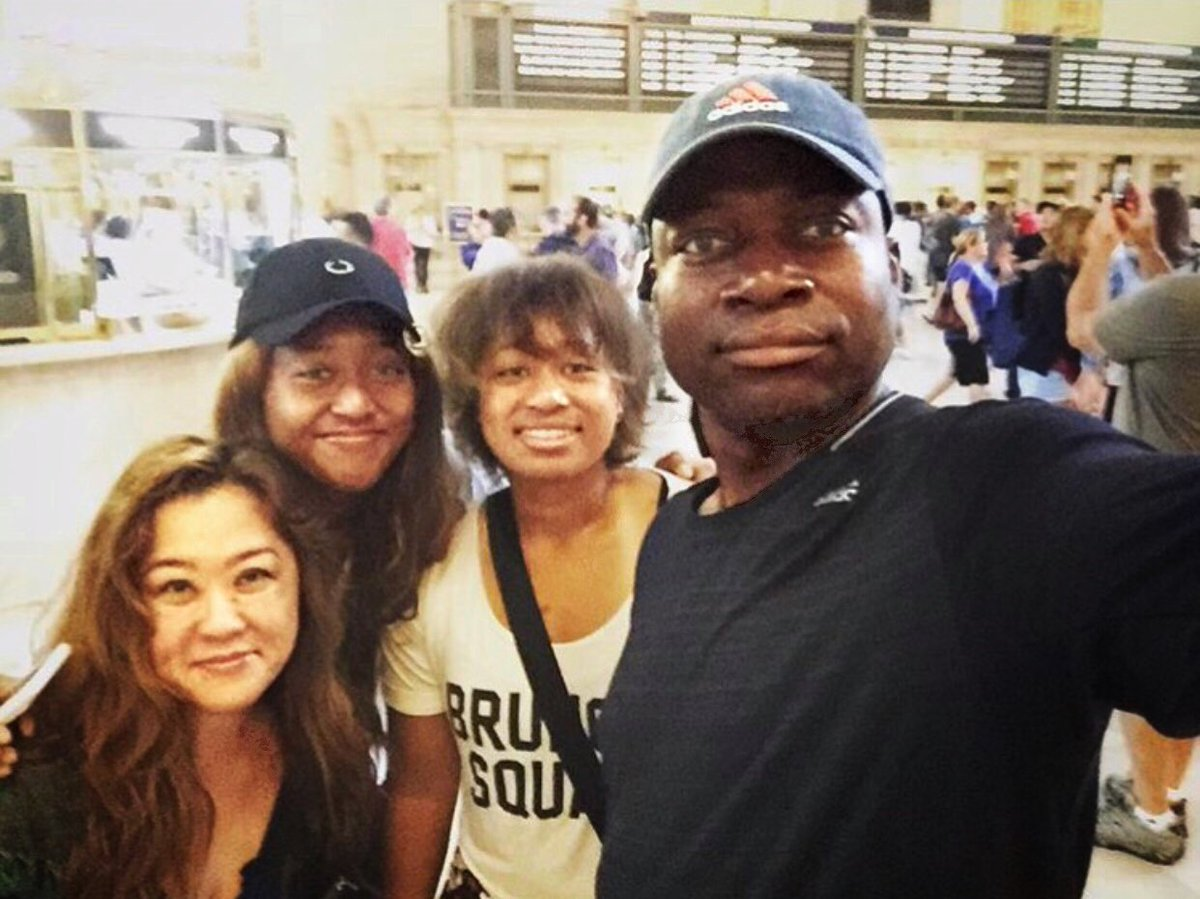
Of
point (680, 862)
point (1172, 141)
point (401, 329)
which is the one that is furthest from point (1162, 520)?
point (1172, 141)

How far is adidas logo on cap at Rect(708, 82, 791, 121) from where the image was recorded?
0.89 metres

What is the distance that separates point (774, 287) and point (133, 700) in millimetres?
950

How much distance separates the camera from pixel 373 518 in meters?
1.49

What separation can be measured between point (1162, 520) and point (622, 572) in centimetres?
83

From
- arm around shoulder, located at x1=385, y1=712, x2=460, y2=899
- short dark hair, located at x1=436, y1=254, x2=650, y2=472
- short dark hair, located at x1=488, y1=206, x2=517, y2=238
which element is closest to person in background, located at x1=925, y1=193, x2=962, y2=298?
short dark hair, located at x1=488, y1=206, x2=517, y2=238

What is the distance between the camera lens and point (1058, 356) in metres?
3.54

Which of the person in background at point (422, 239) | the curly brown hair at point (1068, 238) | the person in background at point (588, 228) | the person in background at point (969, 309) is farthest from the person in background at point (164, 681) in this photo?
the curly brown hair at point (1068, 238)

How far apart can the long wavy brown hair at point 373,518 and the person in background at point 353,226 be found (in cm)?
68

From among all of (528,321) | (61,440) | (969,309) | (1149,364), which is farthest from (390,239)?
(969,309)

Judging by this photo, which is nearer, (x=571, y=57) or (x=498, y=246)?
(x=498, y=246)

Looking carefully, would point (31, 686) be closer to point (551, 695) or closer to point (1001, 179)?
point (551, 695)

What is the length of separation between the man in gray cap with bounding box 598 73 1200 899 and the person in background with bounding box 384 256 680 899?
38 cm

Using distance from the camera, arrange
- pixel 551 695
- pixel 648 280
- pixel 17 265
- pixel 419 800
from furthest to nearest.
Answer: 1. pixel 17 265
2. pixel 419 800
3. pixel 551 695
4. pixel 648 280

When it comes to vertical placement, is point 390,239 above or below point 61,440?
above
